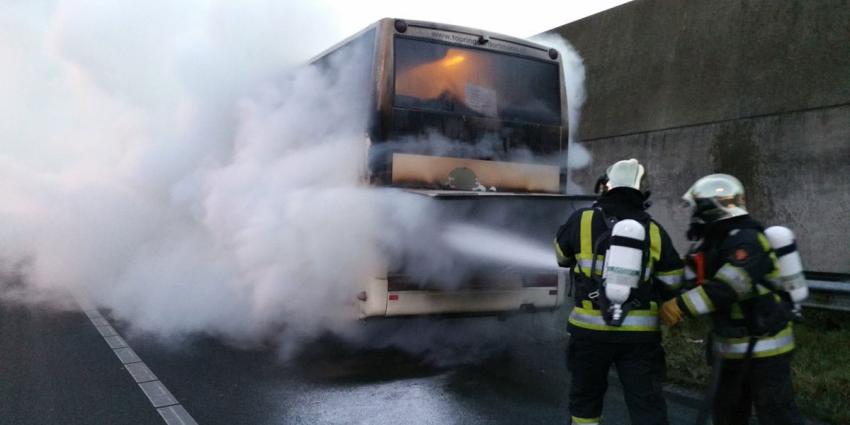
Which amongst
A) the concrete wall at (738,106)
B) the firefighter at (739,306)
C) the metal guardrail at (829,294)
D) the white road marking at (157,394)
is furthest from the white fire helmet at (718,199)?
the concrete wall at (738,106)

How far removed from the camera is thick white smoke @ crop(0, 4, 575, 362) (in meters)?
6.44

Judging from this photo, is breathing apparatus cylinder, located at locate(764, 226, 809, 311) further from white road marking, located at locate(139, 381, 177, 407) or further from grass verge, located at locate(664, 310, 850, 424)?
white road marking, located at locate(139, 381, 177, 407)

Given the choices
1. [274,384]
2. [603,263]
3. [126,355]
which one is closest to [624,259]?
[603,263]

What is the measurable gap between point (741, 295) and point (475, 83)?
157 inches

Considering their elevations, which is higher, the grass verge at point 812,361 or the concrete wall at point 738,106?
the concrete wall at point 738,106

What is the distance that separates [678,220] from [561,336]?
282 centimetres

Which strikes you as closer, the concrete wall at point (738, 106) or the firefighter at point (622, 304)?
the firefighter at point (622, 304)

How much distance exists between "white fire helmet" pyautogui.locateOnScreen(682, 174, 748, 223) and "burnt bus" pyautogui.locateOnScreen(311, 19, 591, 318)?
1.97m

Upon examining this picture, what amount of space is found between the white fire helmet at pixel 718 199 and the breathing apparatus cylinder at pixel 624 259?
0.35m

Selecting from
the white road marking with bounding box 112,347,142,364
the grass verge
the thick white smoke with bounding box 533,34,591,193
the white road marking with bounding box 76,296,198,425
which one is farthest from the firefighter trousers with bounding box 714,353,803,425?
the thick white smoke with bounding box 533,34,591,193

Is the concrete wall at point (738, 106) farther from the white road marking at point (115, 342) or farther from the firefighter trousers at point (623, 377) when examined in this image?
the white road marking at point (115, 342)

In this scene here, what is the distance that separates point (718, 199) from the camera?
10.7ft

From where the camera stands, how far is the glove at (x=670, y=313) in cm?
329

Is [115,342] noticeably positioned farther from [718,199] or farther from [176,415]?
[718,199]
